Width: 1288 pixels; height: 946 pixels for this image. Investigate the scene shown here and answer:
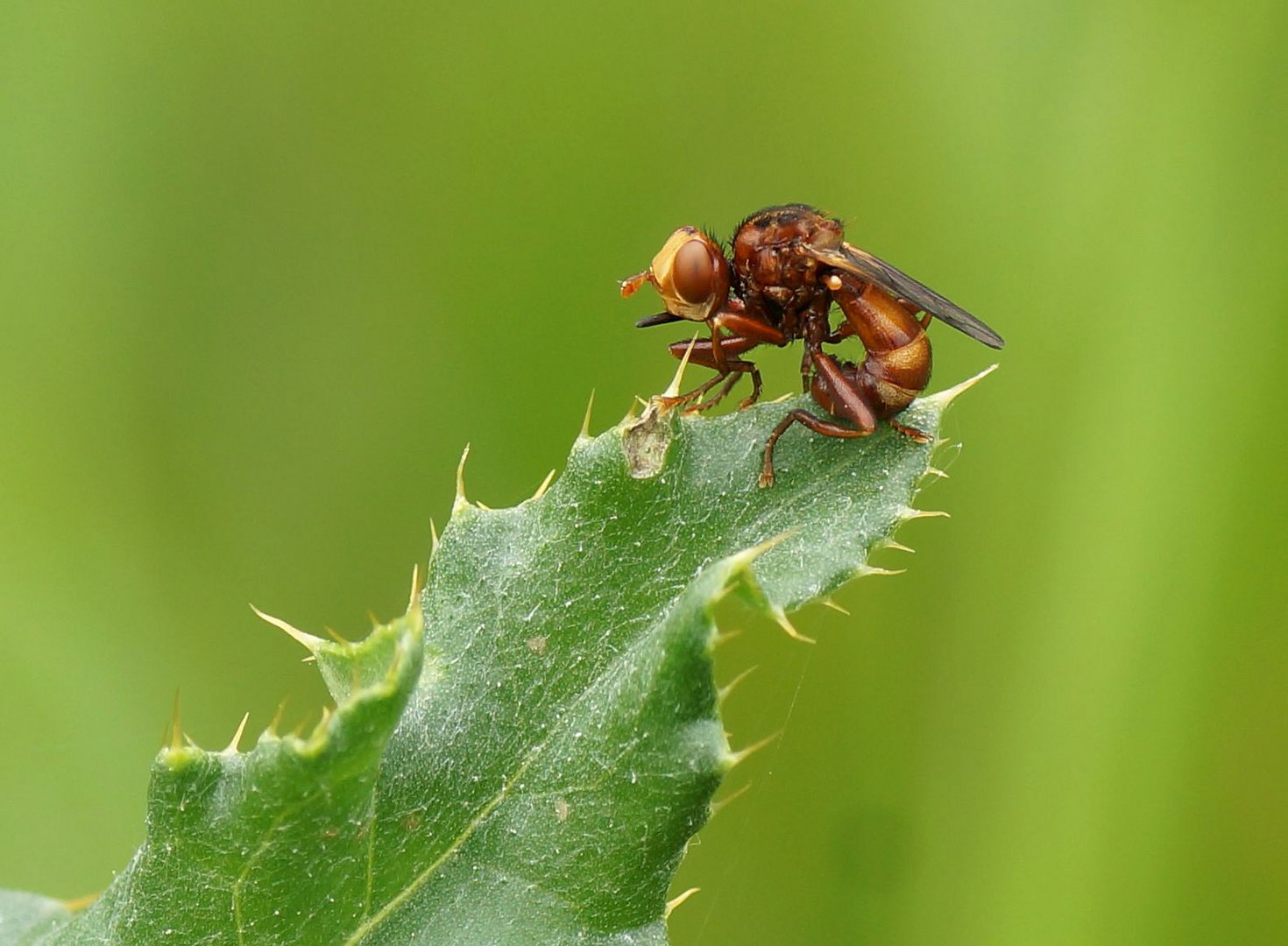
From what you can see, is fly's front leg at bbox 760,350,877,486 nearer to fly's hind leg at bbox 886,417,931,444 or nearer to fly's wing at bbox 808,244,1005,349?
fly's hind leg at bbox 886,417,931,444

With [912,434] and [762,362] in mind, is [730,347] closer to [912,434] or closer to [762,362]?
[912,434]

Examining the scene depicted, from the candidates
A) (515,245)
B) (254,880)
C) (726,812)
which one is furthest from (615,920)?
(515,245)

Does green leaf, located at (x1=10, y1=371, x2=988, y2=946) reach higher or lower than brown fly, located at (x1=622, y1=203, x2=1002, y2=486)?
lower

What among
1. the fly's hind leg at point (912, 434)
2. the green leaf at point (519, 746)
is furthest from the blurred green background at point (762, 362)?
the green leaf at point (519, 746)

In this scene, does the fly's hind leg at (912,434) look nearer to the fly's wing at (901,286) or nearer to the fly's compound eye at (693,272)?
the fly's wing at (901,286)

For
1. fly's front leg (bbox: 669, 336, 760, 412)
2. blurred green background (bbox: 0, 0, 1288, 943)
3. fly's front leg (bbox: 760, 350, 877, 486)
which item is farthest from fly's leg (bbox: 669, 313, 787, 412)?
blurred green background (bbox: 0, 0, 1288, 943)

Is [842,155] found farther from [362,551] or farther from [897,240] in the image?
[362,551]
